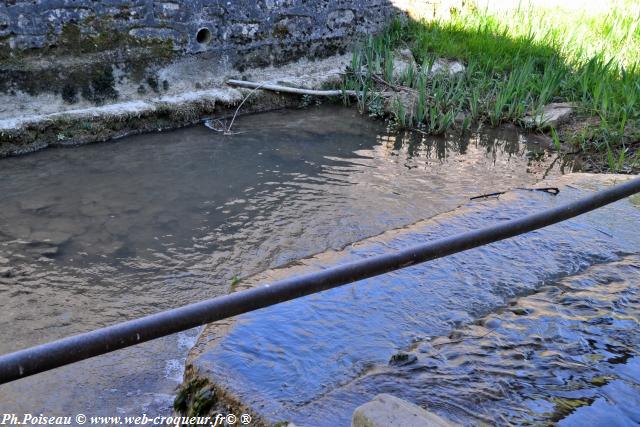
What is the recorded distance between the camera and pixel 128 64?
458 centimetres

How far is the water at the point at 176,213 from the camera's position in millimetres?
2207

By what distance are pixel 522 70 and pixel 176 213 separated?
3.25 m

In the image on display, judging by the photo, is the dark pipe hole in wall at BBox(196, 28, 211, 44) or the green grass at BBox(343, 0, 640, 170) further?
the dark pipe hole in wall at BBox(196, 28, 211, 44)

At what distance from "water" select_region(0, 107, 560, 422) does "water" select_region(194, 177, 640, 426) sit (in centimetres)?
44

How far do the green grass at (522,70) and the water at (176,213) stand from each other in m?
0.30

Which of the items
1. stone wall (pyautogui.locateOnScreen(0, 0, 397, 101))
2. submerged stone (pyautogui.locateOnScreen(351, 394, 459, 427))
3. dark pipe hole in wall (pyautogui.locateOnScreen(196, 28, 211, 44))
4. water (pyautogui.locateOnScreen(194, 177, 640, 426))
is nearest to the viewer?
submerged stone (pyautogui.locateOnScreen(351, 394, 459, 427))

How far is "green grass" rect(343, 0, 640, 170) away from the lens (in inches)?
180

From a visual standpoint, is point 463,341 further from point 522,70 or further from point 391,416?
point 522,70

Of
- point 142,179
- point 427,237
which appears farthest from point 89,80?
point 427,237

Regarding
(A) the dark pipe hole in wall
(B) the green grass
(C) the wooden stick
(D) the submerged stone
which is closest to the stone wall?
(A) the dark pipe hole in wall

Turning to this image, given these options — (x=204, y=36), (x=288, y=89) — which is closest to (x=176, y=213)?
(x=204, y=36)

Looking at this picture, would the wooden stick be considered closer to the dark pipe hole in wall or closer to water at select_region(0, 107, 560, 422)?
water at select_region(0, 107, 560, 422)

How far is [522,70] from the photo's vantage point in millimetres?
5203

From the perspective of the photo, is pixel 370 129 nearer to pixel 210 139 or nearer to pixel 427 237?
pixel 210 139
